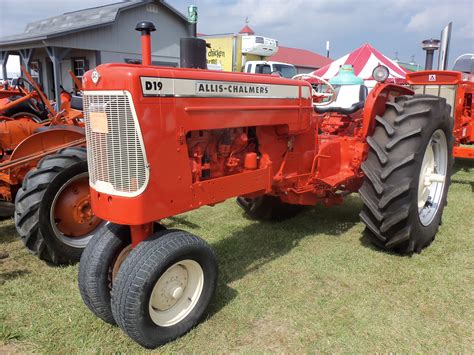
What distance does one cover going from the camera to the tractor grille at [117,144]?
2.32m

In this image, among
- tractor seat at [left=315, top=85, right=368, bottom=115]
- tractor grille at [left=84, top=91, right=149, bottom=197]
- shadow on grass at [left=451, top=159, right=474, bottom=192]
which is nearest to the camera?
tractor grille at [left=84, top=91, right=149, bottom=197]

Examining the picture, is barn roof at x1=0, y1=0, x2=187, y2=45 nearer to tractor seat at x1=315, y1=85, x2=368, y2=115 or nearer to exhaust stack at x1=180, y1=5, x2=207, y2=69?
tractor seat at x1=315, y1=85, x2=368, y2=115

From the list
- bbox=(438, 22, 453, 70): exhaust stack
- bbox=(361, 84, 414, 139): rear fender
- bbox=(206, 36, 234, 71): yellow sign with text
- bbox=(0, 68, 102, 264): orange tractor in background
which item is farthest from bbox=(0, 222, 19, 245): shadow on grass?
bbox=(206, 36, 234, 71): yellow sign with text

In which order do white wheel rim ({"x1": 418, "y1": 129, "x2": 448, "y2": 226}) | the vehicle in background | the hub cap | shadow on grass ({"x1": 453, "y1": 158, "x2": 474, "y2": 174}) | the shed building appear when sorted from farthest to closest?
1. the vehicle in background
2. the shed building
3. shadow on grass ({"x1": 453, "y1": 158, "x2": 474, "y2": 174})
4. white wheel rim ({"x1": 418, "y1": 129, "x2": 448, "y2": 226})
5. the hub cap

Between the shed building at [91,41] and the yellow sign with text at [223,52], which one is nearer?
the shed building at [91,41]

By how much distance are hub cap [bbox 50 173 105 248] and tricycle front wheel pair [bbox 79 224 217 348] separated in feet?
3.68

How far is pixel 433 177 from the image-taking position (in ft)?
13.4

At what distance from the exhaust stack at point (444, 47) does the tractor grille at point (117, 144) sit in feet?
20.9

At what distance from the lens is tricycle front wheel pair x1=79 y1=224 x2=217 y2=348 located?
2.37 m

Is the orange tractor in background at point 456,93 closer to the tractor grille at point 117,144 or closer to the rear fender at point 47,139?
the rear fender at point 47,139

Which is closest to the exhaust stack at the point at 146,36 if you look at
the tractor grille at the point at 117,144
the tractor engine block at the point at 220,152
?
the tractor grille at the point at 117,144

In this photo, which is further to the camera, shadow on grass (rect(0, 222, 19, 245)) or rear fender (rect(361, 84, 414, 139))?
shadow on grass (rect(0, 222, 19, 245))

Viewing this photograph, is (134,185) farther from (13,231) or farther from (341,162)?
(13,231)

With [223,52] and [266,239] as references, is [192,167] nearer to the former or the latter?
[266,239]
